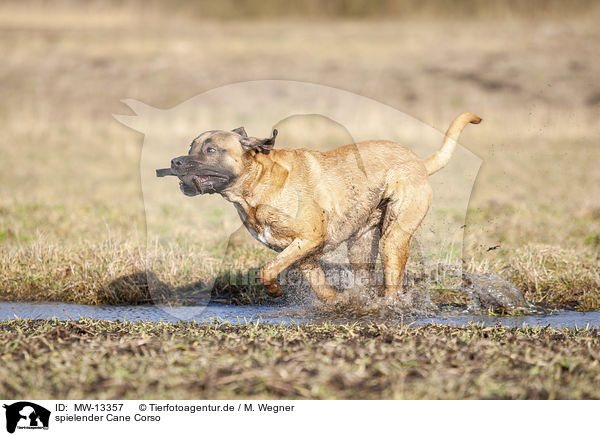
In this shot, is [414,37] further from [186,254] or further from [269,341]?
[269,341]

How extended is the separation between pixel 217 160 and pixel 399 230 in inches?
82.2

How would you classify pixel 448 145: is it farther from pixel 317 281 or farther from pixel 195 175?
pixel 195 175

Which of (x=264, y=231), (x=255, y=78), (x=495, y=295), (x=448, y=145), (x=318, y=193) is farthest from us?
(x=255, y=78)

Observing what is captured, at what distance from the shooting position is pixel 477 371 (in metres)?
5.22

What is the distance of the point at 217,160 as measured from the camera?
23.5 ft

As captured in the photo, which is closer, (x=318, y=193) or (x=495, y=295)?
(x=318, y=193)

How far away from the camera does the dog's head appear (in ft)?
23.1

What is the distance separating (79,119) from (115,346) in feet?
62.6

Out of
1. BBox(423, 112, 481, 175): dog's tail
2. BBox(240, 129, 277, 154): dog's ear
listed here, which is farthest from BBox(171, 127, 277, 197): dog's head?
BBox(423, 112, 481, 175): dog's tail

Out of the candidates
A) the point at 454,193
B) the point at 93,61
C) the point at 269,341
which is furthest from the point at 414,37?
the point at 269,341

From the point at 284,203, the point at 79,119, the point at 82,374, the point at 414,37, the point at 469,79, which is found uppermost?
the point at 414,37

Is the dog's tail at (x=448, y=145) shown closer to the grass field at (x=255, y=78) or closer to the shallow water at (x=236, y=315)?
the grass field at (x=255, y=78)
